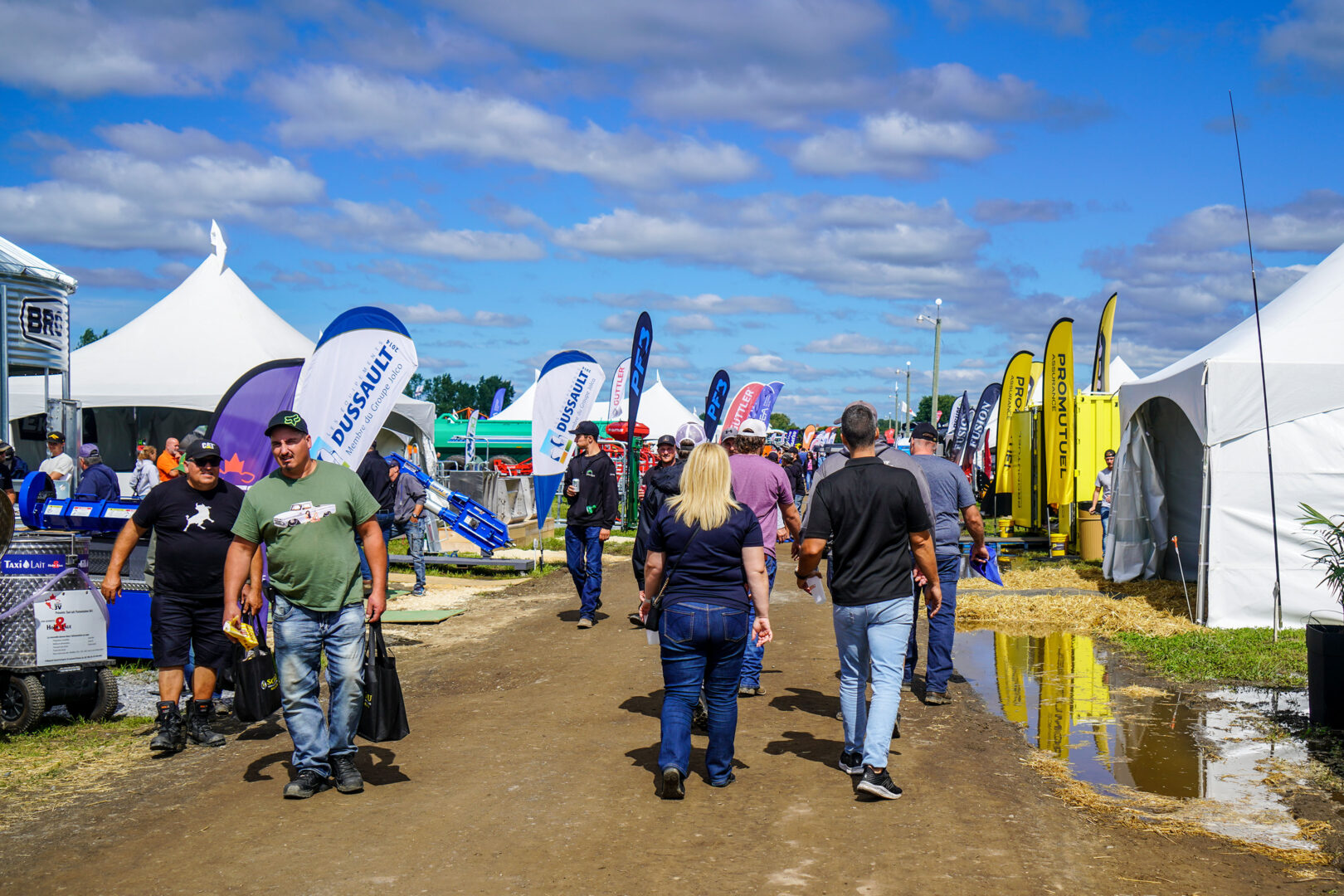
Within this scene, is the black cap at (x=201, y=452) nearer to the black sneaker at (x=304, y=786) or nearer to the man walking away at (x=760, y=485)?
A: the black sneaker at (x=304, y=786)

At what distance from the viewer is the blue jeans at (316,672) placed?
207 inches

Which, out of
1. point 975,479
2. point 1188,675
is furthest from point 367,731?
point 975,479

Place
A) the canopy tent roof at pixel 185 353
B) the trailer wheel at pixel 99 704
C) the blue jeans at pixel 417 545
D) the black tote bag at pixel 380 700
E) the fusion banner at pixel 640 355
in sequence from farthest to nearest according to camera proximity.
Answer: the canopy tent roof at pixel 185 353
the fusion banner at pixel 640 355
the blue jeans at pixel 417 545
the trailer wheel at pixel 99 704
the black tote bag at pixel 380 700

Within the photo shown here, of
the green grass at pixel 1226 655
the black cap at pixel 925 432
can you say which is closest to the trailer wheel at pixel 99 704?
the black cap at pixel 925 432

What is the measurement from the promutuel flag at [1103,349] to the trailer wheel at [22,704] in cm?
1776

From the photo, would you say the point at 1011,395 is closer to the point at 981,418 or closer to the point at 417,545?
the point at 981,418

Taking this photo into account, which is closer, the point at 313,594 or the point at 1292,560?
the point at 313,594

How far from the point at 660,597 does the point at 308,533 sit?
1.80 meters

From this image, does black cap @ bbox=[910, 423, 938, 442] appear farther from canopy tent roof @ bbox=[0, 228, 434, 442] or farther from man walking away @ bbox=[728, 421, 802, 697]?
canopy tent roof @ bbox=[0, 228, 434, 442]

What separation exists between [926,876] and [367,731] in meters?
2.85

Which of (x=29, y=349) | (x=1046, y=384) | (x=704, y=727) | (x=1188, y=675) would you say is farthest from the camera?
(x=1046, y=384)

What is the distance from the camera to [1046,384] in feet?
61.3

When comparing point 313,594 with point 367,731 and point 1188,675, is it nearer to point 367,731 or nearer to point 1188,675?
point 367,731

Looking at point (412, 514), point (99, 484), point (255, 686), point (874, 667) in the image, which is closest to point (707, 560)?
point (874, 667)
